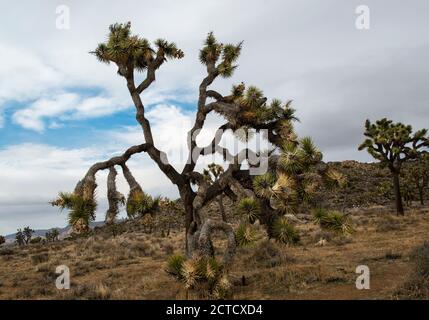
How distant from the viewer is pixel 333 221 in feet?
33.7

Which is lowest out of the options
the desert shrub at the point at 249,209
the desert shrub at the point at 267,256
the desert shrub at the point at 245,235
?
the desert shrub at the point at 267,256

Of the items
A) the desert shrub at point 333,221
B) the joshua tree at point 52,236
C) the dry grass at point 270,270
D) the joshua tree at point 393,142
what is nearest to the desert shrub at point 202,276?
the dry grass at point 270,270

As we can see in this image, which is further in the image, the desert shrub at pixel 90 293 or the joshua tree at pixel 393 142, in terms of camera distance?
the joshua tree at pixel 393 142

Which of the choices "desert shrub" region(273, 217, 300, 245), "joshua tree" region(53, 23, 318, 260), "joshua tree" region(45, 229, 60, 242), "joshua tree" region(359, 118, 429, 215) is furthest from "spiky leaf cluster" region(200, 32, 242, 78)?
"joshua tree" region(45, 229, 60, 242)

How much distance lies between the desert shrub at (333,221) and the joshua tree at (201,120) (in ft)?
7.70

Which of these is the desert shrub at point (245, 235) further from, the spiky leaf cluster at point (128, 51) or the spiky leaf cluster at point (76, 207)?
the spiky leaf cluster at point (128, 51)

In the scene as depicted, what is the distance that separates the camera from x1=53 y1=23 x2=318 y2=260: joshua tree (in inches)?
501

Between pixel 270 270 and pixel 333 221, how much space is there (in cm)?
399

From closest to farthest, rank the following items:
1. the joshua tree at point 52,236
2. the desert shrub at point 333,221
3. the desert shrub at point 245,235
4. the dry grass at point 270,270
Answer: the desert shrub at point 333,221, the desert shrub at point 245,235, the dry grass at point 270,270, the joshua tree at point 52,236

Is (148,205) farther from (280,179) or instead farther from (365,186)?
(365,186)

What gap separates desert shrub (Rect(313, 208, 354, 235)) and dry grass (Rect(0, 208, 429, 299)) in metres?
1.54

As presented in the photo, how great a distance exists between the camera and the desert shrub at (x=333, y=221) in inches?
398
